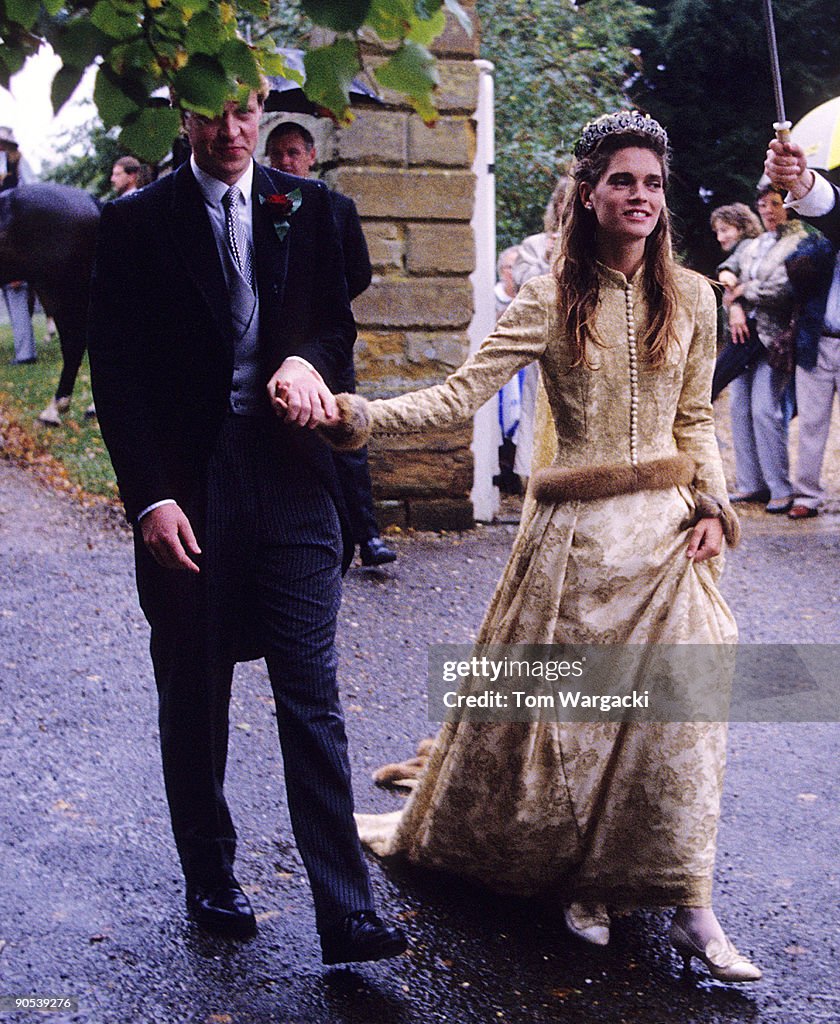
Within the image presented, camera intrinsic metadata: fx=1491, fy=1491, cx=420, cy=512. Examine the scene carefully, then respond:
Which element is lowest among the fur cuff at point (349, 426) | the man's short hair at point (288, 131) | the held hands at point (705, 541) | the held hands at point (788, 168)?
the held hands at point (705, 541)

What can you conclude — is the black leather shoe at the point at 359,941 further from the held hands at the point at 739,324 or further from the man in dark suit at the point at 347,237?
the held hands at the point at 739,324

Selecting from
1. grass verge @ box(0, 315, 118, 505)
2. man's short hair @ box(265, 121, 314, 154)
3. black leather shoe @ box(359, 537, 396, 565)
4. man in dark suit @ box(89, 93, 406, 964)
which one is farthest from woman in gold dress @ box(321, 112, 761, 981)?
grass verge @ box(0, 315, 118, 505)

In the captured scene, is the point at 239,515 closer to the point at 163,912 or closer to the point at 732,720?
the point at 163,912

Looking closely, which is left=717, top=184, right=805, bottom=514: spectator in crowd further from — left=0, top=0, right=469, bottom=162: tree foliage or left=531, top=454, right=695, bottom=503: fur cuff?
left=0, top=0, right=469, bottom=162: tree foliage

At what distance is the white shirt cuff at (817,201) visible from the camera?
4.90 meters

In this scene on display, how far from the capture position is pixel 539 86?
1510 cm

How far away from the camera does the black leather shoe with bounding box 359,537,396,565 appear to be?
324 inches

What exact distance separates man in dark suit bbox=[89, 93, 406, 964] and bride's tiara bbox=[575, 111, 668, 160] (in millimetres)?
A: 754

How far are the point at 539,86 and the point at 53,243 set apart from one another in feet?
17.3

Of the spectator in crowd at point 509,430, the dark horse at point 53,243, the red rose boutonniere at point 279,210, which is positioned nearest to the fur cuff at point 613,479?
the red rose boutonniere at point 279,210

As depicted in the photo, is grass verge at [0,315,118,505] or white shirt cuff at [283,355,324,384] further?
grass verge at [0,315,118,505]

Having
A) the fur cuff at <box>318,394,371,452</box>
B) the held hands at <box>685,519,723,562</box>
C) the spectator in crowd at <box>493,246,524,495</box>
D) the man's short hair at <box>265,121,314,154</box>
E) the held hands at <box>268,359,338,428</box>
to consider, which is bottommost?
the spectator in crowd at <box>493,246,524,495</box>

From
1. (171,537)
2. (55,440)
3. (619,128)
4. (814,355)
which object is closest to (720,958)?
(171,537)

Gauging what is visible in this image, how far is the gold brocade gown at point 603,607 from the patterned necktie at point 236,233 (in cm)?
48
